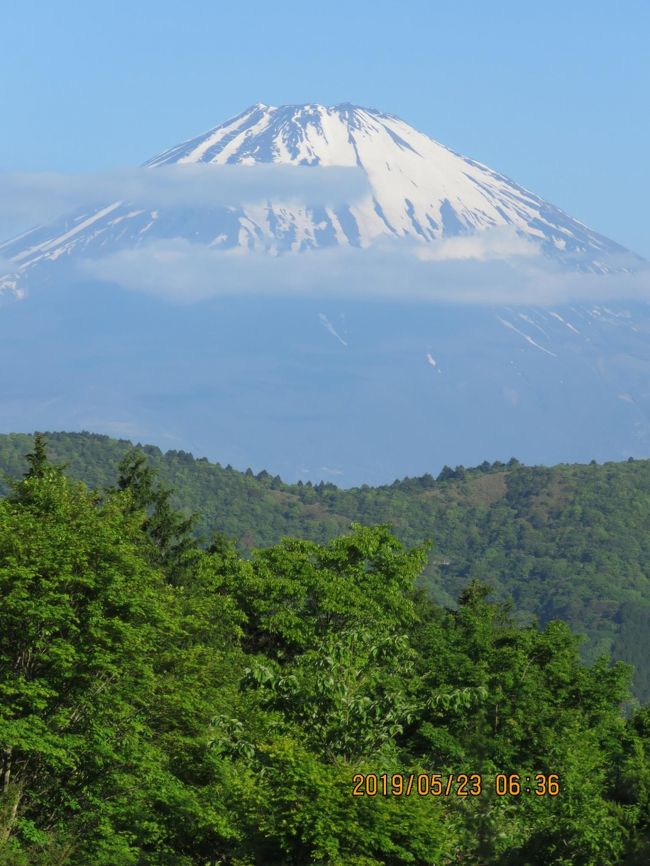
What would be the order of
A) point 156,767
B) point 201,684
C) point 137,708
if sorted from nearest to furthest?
point 156,767, point 137,708, point 201,684

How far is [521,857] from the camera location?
119 ft

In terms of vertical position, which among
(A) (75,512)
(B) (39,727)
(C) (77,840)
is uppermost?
(A) (75,512)

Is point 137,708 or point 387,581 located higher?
A: point 387,581

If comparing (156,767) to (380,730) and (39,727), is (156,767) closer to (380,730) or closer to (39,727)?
(39,727)

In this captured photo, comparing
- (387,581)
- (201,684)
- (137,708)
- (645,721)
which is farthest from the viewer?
(387,581)

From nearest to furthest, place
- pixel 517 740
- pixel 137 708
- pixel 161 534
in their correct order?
pixel 137 708 → pixel 517 740 → pixel 161 534

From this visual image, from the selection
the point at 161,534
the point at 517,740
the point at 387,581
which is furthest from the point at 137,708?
the point at 161,534

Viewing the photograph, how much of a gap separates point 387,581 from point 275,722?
2694 cm

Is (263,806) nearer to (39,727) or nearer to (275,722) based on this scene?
(275,722)

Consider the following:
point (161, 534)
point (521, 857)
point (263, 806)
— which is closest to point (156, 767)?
point (263, 806)

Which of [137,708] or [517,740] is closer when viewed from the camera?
[137,708]

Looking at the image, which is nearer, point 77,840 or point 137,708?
point 77,840

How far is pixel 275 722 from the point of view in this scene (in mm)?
36594

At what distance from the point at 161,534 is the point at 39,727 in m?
48.6
